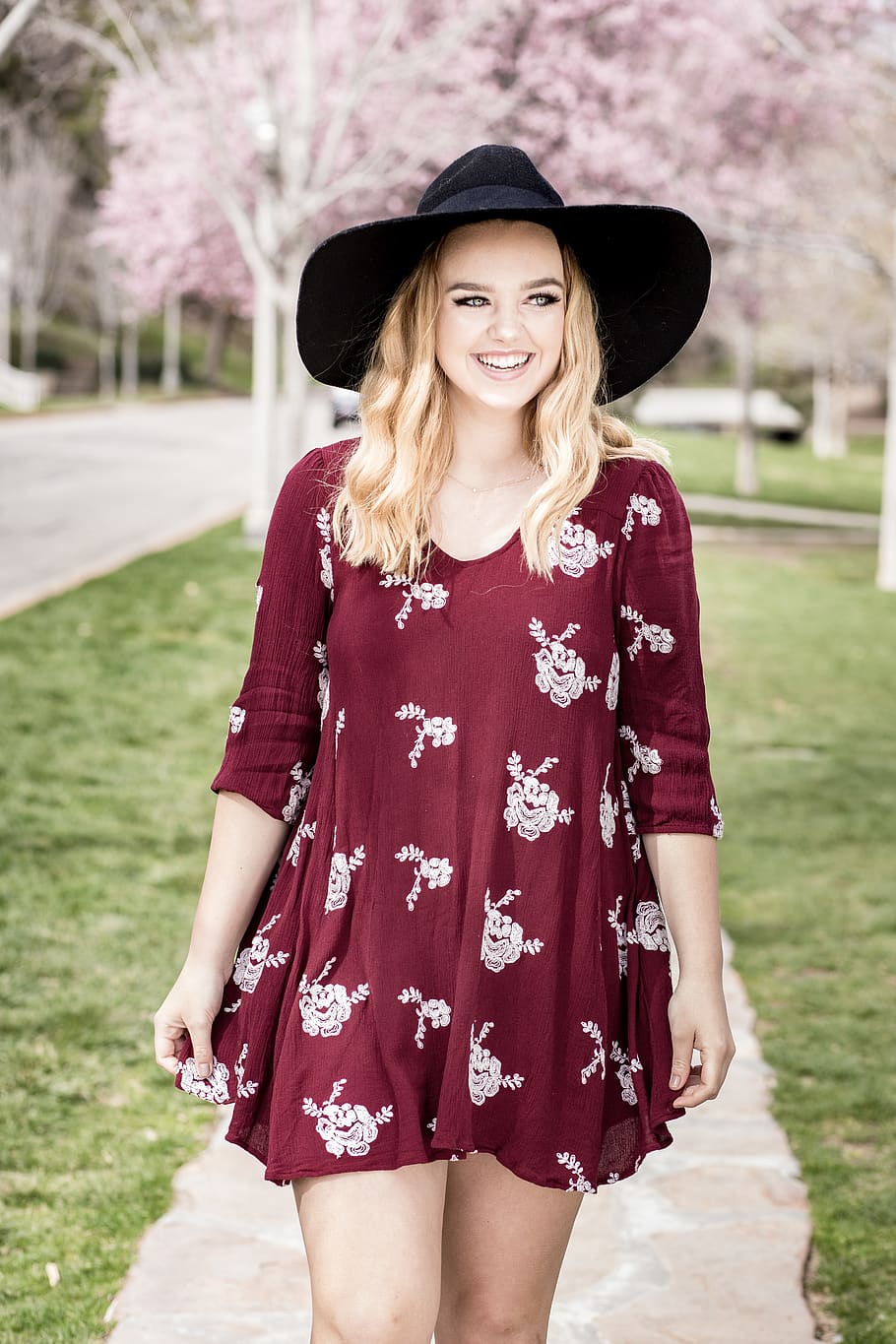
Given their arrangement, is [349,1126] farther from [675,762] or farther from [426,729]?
[675,762]

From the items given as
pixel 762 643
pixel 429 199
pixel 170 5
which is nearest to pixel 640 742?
pixel 429 199

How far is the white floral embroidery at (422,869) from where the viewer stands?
6.98ft

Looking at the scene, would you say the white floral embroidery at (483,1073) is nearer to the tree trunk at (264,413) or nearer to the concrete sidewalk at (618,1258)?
the concrete sidewalk at (618,1258)

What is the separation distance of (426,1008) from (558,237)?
1060 mm

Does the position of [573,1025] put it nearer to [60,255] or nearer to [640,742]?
[640,742]

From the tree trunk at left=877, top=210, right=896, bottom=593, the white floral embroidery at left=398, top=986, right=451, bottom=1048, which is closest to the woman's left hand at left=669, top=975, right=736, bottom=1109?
the white floral embroidery at left=398, top=986, right=451, bottom=1048

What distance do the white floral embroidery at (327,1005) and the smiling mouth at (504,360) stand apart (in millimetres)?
818

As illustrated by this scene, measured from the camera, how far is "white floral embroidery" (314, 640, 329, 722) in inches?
89.0

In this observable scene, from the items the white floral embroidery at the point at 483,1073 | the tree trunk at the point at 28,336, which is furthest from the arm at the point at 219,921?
the tree trunk at the point at 28,336

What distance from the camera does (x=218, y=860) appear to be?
2.23 meters

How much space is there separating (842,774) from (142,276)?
53.8ft

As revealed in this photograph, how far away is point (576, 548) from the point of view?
219 cm

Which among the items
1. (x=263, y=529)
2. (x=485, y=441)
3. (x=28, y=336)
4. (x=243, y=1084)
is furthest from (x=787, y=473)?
(x=243, y=1084)

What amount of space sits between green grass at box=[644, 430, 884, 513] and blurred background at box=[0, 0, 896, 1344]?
0.25m
